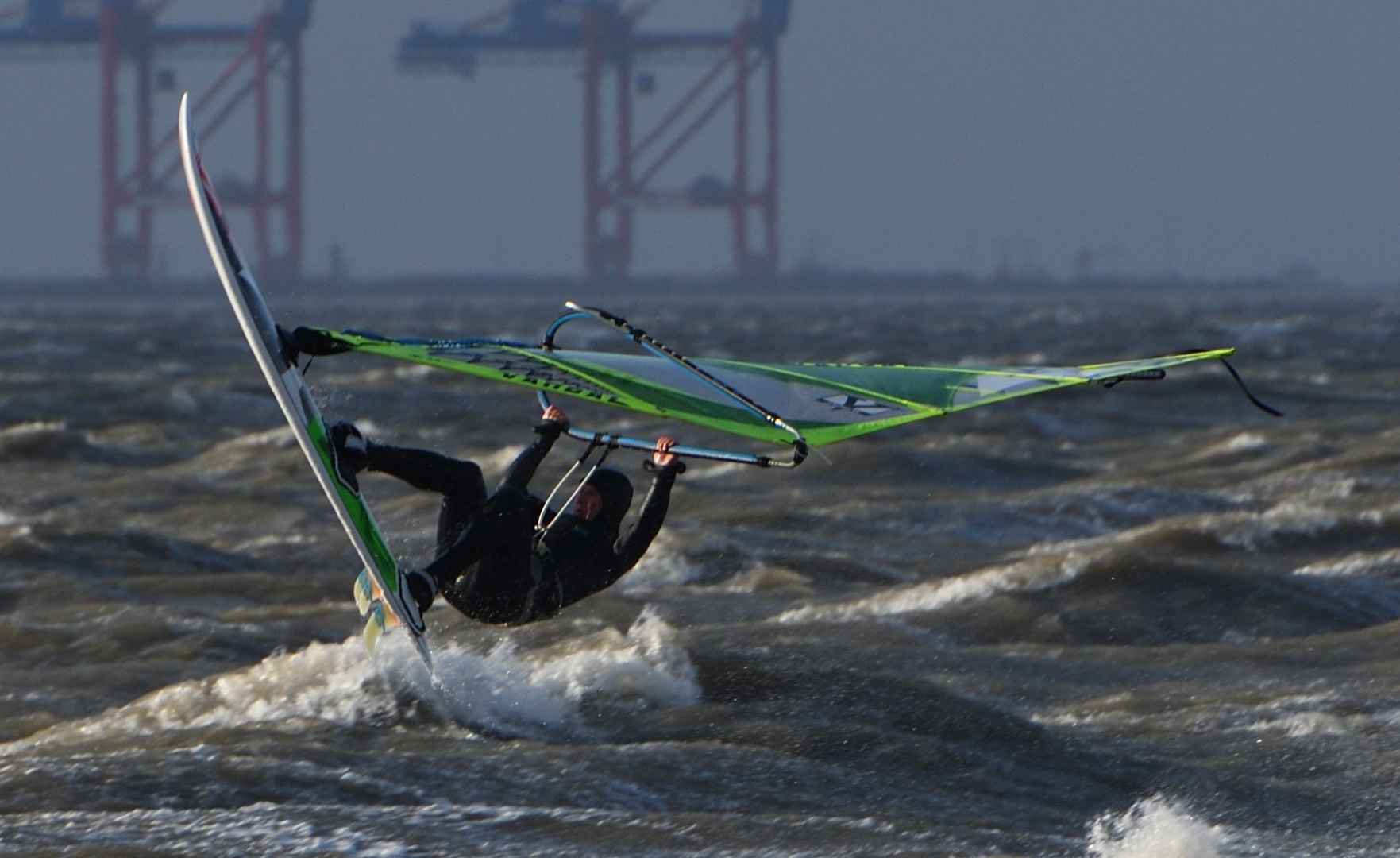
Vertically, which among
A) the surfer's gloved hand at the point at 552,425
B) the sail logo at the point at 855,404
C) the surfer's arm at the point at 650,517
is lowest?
the surfer's arm at the point at 650,517

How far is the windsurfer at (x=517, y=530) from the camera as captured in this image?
8984 mm

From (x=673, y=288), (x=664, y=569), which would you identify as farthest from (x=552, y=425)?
(x=673, y=288)

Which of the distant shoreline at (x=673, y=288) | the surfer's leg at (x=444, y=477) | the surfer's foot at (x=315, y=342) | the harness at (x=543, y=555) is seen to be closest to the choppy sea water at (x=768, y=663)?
the harness at (x=543, y=555)

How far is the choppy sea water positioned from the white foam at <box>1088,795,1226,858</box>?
0.08ft

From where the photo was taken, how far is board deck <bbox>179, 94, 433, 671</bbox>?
8.70 m

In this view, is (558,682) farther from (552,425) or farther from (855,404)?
(855,404)

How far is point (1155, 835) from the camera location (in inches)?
334

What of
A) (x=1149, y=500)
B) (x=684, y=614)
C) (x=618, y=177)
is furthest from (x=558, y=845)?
(x=618, y=177)

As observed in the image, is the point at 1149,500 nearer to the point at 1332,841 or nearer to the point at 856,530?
the point at 856,530

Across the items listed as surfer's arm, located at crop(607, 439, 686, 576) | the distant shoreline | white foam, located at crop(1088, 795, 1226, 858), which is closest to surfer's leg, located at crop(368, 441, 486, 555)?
surfer's arm, located at crop(607, 439, 686, 576)

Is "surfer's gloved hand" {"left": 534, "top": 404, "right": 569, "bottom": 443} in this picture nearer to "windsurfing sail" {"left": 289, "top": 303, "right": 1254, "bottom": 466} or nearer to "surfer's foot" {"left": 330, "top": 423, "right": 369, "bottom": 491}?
"windsurfing sail" {"left": 289, "top": 303, "right": 1254, "bottom": 466}

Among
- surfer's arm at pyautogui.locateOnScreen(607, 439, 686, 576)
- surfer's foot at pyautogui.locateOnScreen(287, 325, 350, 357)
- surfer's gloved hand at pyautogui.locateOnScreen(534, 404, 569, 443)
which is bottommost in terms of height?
surfer's arm at pyautogui.locateOnScreen(607, 439, 686, 576)

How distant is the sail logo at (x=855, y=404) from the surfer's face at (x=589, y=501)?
A: 1.39 meters

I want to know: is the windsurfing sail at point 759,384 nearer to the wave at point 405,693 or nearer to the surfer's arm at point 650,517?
the surfer's arm at point 650,517
